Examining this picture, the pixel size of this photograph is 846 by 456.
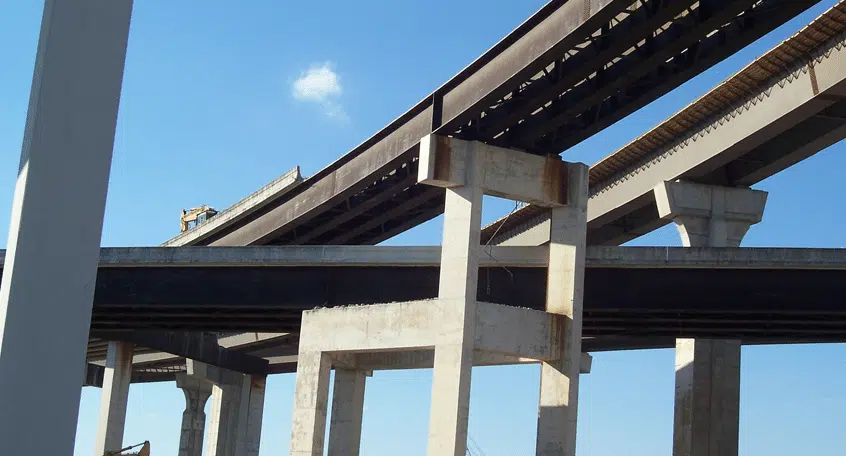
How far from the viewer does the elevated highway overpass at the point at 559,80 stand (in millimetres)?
26359

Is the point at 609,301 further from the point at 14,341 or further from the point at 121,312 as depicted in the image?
the point at 14,341

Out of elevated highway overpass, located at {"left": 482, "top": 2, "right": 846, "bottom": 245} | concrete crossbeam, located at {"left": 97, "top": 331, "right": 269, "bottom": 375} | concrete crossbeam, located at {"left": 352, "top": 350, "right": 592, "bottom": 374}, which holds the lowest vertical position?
concrete crossbeam, located at {"left": 352, "top": 350, "right": 592, "bottom": 374}

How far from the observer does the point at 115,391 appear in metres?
57.4

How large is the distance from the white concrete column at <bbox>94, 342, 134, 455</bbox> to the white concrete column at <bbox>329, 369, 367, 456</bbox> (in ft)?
72.1

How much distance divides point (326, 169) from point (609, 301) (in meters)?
11.4

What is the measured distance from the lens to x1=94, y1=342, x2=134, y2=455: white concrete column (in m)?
56.4

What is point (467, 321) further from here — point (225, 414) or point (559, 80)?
point (225, 414)

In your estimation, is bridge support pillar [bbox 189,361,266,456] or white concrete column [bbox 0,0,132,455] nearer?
white concrete column [bbox 0,0,132,455]

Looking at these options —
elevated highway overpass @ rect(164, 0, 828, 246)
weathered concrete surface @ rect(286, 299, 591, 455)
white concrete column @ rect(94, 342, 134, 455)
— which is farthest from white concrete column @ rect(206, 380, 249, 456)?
weathered concrete surface @ rect(286, 299, 591, 455)

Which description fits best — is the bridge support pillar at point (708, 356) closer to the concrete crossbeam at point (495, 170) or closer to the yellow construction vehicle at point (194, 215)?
the concrete crossbeam at point (495, 170)

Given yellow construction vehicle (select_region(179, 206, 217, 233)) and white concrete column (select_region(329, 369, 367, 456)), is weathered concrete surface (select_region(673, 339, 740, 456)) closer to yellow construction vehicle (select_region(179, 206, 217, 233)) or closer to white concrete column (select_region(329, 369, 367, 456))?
white concrete column (select_region(329, 369, 367, 456))

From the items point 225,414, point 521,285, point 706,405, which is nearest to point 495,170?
point 521,285

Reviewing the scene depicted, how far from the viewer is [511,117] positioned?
103ft

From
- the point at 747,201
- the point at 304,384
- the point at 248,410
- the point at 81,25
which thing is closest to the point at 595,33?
the point at 304,384
